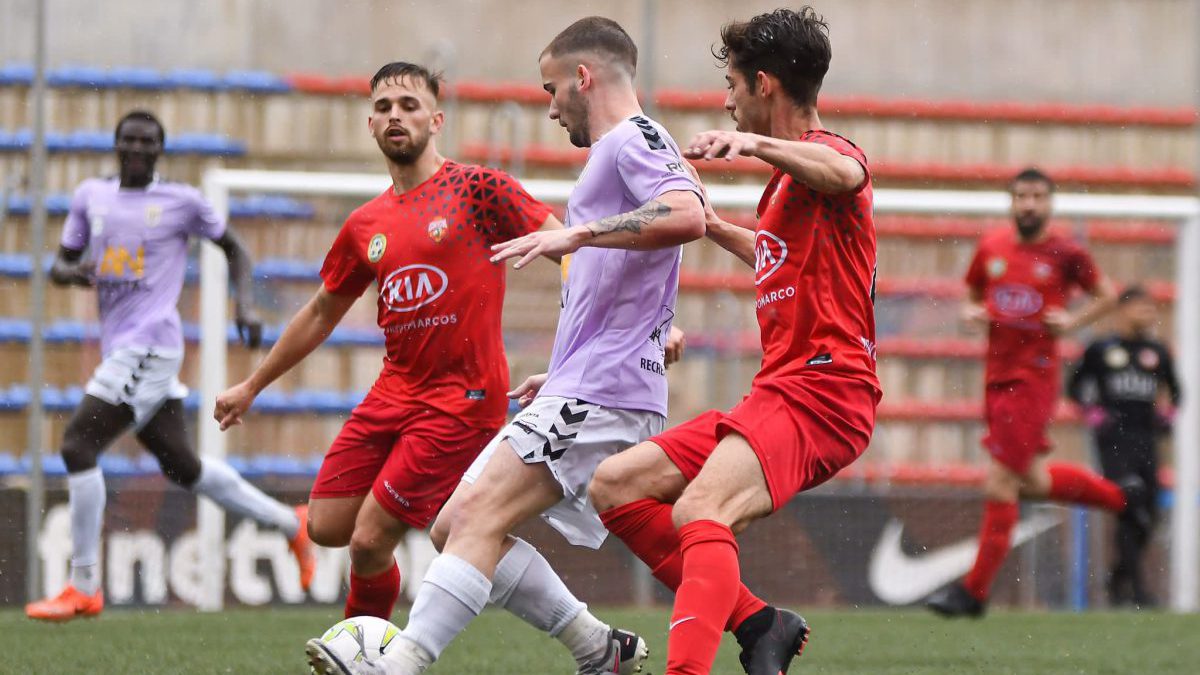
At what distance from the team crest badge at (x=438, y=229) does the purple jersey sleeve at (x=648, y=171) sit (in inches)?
45.4

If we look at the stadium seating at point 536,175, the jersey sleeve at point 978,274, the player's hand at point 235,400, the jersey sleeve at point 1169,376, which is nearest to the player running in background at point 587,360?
the player's hand at point 235,400

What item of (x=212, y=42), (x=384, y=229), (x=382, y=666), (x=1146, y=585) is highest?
(x=212, y=42)

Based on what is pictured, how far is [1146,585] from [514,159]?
4.98 m

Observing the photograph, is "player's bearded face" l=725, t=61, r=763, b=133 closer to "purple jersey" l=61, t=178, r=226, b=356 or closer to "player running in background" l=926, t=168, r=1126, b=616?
"purple jersey" l=61, t=178, r=226, b=356

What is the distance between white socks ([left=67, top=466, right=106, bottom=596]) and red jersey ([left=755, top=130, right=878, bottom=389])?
14.8ft

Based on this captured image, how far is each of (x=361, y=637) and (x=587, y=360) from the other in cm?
100

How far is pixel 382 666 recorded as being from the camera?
170 inches

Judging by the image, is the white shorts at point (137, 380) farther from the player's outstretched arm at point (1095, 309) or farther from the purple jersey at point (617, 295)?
the player's outstretched arm at point (1095, 309)

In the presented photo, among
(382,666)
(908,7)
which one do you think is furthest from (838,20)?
(382,666)

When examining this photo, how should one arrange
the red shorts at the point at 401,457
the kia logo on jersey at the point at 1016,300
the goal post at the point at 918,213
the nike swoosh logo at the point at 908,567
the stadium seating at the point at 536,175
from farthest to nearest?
1. the nike swoosh logo at the point at 908,567
2. the stadium seating at the point at 536,175
3. the goal post at the point at 918,213
4. the kia logo on jersey at the point at 1016,300
5. the red shorts at the point at 401,457

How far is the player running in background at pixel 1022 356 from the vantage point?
880cm

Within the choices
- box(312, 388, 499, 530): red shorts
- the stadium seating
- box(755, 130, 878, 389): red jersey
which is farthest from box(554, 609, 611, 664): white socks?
the stadium seating

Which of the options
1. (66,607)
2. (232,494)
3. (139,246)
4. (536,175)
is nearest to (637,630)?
(232,494)

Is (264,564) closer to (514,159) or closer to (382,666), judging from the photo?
(514,159)
